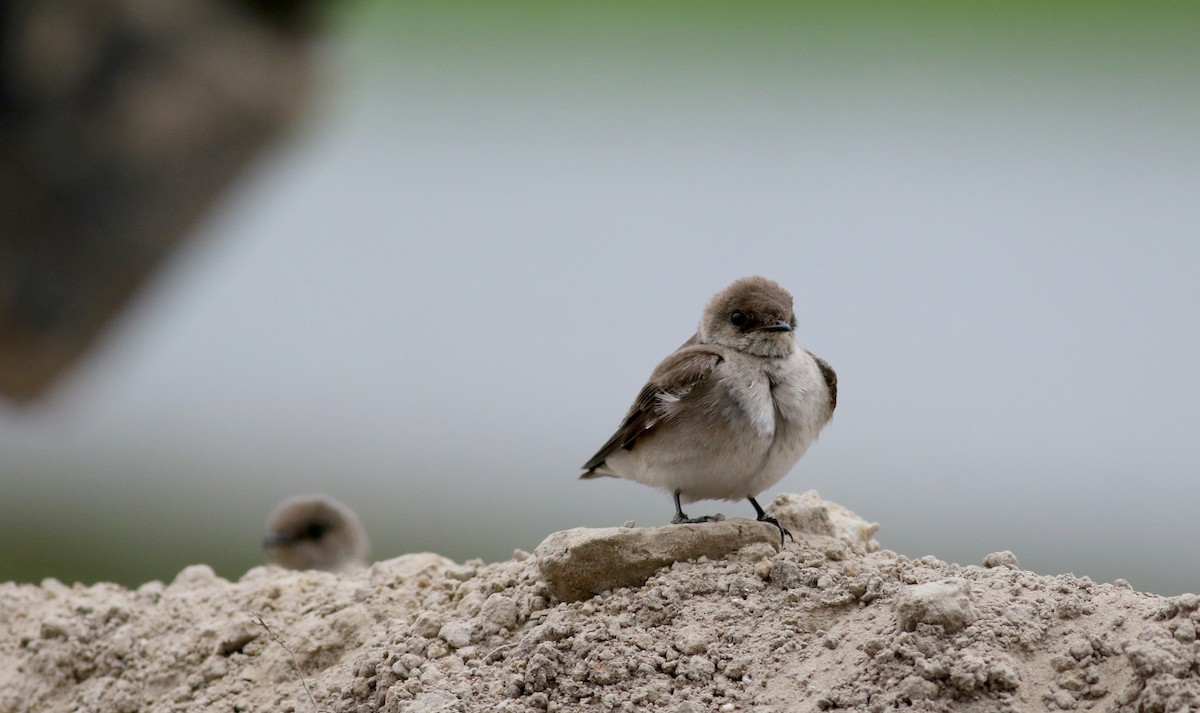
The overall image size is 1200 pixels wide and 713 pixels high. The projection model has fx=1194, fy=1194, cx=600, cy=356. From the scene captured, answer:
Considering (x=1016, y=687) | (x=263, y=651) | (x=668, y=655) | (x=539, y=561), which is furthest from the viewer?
(x=263, y=651)

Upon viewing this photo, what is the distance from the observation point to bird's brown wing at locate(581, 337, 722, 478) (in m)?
4.46

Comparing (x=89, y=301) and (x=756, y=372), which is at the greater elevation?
(x=89, y=301)

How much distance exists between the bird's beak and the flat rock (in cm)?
360

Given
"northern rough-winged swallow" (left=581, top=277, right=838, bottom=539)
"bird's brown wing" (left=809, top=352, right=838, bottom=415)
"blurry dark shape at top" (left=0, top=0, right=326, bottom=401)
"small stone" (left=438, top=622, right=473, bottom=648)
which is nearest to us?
"small stone" (left=438, top=622, right=473, bottom=648)

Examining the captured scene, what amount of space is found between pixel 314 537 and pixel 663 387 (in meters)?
3.56

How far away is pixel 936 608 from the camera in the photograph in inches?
132

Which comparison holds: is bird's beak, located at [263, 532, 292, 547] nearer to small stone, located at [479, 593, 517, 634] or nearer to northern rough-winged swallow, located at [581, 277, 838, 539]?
northern rough-winged swallow, located at [581, 277, 838, 539]

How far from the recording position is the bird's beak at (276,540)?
7.27m

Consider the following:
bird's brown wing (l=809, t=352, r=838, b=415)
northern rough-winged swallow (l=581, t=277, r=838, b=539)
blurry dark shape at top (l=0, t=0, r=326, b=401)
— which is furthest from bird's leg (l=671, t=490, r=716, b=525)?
blurry dark shape at top (l=0, t=0, r=326, b=401)

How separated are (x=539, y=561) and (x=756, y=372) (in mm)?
1095

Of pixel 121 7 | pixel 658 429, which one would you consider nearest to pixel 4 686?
pixel 658 429

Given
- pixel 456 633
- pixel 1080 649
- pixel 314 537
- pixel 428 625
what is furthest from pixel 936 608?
pixel 314 537

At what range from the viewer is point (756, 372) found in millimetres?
4492

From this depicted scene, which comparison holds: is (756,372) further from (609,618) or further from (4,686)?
(4,686)
